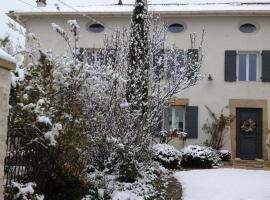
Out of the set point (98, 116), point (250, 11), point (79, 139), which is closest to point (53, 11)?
point (250, 11)

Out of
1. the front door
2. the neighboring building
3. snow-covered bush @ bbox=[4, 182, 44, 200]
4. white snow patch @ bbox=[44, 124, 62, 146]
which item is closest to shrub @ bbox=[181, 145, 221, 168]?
the front door

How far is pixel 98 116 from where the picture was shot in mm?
10016

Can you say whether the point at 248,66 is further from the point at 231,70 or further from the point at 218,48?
the point at 218,48

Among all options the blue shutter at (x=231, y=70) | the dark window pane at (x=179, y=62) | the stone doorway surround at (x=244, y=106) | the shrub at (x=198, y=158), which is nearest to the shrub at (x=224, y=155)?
the stone doorway surround at (x=244, y=106)

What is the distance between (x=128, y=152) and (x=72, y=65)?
2.48m

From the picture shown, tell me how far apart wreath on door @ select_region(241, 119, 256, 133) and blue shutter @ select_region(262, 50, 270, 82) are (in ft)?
5.34

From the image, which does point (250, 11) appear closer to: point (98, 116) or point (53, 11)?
point (53, 11)

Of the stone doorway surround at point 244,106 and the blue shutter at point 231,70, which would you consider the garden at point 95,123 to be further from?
the blue shutter at point 231,70

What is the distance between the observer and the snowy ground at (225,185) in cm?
998

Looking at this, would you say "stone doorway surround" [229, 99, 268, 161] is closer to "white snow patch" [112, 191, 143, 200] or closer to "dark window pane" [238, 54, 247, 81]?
"dark window pane" [238, 54, 247, 81]

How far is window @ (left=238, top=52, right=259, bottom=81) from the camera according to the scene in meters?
17.7

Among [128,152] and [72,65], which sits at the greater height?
[72,65]

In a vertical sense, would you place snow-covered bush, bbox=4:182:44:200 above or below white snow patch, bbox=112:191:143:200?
above

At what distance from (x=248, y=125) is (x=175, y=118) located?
2769 millimetres
